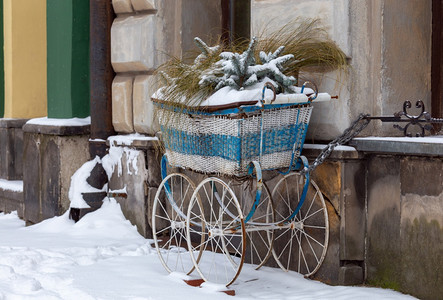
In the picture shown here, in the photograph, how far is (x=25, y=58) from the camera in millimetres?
7762

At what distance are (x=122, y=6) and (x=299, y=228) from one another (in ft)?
8.00

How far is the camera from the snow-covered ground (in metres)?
3.92

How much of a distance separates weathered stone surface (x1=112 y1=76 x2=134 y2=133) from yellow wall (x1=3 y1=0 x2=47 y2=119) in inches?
84.5

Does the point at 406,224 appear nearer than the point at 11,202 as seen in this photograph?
Yes

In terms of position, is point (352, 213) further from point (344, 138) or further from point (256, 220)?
point (256, 220)

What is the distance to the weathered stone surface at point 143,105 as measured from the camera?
551cm

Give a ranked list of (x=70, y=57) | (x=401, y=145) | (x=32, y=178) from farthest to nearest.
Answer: (x=32, y=178) < (x=70, y=57) < (x=401, y=145)

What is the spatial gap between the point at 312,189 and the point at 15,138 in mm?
4329

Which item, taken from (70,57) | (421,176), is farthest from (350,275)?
(70,57)

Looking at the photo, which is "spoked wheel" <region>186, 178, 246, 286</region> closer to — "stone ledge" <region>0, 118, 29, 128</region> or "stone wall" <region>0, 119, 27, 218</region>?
"stone wall" <region>0, 119, 27, 218</region>

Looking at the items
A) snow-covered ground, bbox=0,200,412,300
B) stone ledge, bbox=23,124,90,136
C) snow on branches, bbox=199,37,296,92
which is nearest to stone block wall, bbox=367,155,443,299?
snow-covered ground, bbox=0,200,412,300

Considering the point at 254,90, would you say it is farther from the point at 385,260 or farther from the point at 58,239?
the point at 58,239

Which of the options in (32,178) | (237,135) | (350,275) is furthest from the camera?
(32,178)

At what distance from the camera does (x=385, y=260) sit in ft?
13.3
